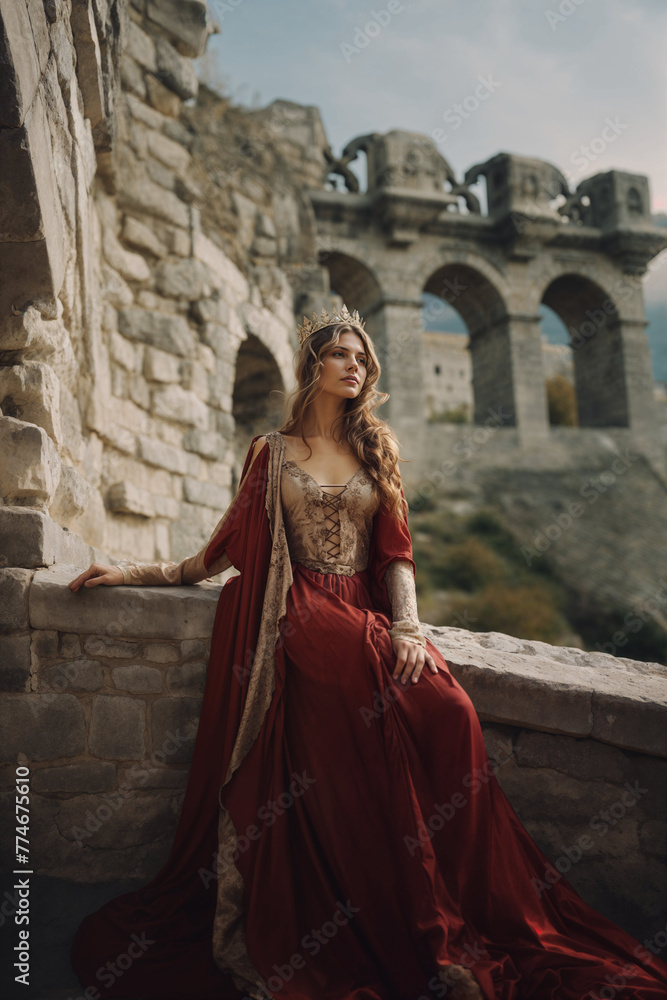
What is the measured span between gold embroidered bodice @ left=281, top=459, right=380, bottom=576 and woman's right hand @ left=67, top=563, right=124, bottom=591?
0.61 m

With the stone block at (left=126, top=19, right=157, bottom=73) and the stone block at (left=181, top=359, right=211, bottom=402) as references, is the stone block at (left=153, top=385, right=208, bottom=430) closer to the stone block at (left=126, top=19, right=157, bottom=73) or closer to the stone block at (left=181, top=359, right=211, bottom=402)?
the stone block at (left=181, top=359, right=211, bottom=402)

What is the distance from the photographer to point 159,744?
7.50 ft

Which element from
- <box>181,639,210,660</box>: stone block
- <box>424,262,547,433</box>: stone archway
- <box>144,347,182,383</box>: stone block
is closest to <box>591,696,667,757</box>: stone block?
<box>181,639,210,660</box>: stone block

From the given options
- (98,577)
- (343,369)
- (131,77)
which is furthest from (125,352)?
(98,577)

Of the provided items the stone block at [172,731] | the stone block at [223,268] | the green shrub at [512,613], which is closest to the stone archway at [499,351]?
the green shrub at [512,613]

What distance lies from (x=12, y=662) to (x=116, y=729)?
0.41 metres

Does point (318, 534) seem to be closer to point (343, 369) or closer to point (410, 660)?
point (410, 660)

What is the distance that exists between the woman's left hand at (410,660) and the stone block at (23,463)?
1410 millimetres

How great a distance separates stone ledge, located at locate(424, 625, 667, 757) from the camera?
2170 mm

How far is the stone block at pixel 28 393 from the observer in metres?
2.56

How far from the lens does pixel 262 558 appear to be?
2.31 m

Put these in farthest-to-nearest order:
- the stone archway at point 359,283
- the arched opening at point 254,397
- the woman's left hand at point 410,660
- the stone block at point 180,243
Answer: the stone archway at point 359,283 → the arched opening at point 254,397 → the stone block at point 180,243 → the woman's left hand at point 410,660

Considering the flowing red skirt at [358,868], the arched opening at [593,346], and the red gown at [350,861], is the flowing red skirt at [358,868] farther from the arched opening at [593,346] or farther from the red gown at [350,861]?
the arched opening at [593,346]

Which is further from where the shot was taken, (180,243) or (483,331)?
(483,331)
